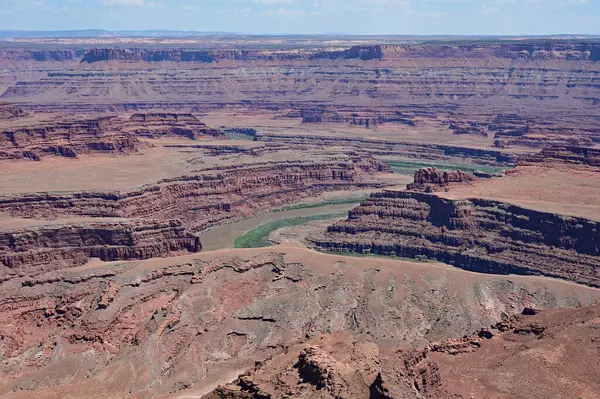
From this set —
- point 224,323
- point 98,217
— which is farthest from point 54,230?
point 224,323

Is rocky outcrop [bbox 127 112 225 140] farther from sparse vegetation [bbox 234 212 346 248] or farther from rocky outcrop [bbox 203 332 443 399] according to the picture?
rocky outcrop [bbox 203 332 443 399]

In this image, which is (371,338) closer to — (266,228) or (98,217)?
(98,217)

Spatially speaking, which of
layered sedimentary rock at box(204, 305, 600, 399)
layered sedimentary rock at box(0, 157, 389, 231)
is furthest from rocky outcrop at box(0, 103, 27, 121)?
layered sedimentary rock at box(204, 305, 600, 399)

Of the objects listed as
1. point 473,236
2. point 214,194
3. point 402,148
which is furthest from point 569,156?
point 402,148

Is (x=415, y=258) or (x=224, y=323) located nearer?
(x=224, y=323)

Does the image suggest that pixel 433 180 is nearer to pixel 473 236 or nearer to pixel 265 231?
pixel 473 236

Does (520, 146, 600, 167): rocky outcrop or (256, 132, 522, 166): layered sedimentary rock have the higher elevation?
(520, 146, 600, 167): rocky outcrop

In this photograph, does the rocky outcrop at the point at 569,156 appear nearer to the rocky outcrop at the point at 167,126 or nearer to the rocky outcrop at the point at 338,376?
the rocky outcrop at the point at 167,126

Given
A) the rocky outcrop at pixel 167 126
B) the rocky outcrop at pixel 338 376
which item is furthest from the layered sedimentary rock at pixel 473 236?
the rocky outcrop at pixel 167 126
